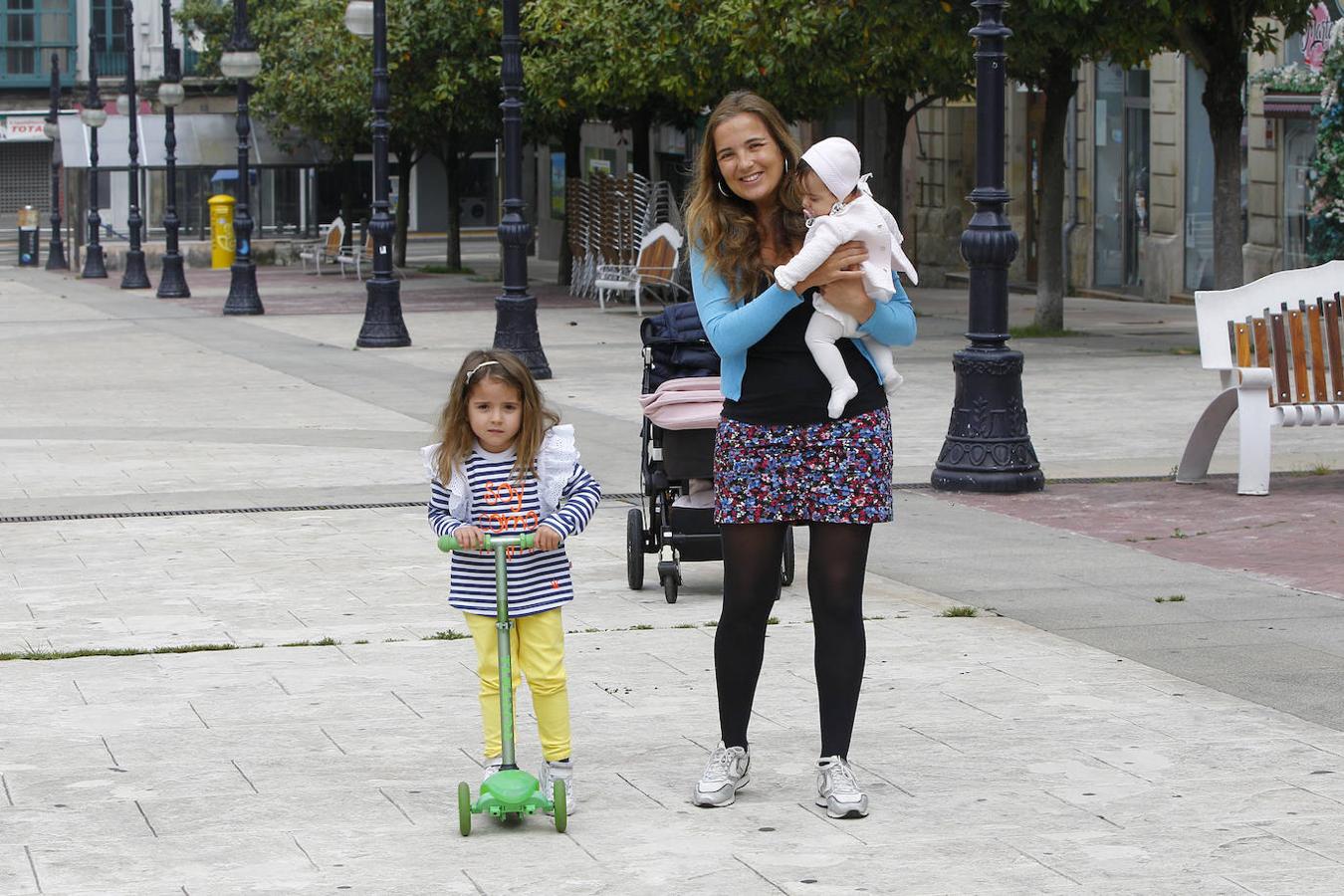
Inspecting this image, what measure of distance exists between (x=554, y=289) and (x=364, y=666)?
2845 cm

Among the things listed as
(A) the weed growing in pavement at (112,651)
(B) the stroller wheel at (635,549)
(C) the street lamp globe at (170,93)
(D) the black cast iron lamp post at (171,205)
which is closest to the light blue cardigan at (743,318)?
(A) the weed growing in pavement at (112,651)

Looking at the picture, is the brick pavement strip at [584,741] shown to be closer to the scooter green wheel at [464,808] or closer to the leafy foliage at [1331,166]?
the scooter green wheel at [464,808]

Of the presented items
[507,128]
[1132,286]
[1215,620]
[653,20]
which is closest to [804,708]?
[1215,620]

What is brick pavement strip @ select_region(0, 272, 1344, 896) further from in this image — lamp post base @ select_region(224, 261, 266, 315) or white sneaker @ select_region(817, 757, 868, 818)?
lamp post base @ select_region(224, 261, 266, 315)

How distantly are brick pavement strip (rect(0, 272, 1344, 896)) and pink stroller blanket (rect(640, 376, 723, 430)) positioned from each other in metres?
0.75

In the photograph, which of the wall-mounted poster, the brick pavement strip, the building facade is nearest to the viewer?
the brick pavement strip

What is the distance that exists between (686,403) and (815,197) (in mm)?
3017

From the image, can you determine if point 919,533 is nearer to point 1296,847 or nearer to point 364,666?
point 364,666

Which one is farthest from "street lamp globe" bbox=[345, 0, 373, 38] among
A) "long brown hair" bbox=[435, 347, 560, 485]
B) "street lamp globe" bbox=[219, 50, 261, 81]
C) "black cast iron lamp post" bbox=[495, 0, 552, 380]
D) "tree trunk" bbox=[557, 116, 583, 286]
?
"long brown hair" bbox=[435, 347, 560, 485]

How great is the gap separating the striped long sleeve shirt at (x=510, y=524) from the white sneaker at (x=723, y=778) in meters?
0.59

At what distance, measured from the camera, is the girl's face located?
521 centimetres

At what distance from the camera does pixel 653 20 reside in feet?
86.6

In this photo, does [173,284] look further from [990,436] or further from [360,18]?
[990,436]

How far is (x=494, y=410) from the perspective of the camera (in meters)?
5.23
